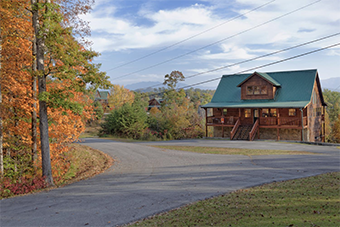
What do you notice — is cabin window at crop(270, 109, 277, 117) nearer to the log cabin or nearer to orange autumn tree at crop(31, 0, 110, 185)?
the log cabin

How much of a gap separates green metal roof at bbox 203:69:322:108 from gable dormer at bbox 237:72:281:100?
1.30ft

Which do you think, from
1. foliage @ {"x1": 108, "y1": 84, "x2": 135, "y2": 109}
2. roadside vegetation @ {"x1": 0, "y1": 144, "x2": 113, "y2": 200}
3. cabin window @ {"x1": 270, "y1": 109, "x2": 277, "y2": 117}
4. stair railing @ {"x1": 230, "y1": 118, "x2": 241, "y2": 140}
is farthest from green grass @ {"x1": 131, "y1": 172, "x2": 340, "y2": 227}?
foliage @ {"x1": 108, "y1": 84, "x2": 135, "y2": 109}

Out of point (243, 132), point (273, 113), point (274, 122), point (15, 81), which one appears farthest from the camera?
point (273, 113)

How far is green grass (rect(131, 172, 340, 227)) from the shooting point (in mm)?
6507

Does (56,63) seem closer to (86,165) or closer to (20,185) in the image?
(20,185)

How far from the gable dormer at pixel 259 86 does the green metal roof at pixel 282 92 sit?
0.40 m

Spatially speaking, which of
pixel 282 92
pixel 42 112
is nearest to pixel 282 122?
pixel 282 92

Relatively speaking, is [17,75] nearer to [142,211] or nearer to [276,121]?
[142,211]

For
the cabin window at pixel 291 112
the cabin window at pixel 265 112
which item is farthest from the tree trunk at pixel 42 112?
the cabin window at pixel 291 112

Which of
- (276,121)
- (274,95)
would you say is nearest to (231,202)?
(276,121)

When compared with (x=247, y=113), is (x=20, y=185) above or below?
below

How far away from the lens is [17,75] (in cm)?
1309

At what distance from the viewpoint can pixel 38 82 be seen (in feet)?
41.8

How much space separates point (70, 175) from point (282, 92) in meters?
27.3
